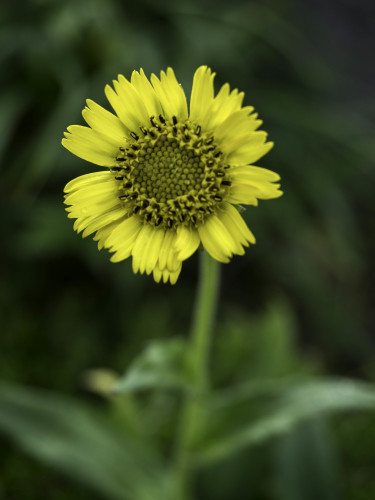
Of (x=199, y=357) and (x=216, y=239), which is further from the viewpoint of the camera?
(x=199, y=357)

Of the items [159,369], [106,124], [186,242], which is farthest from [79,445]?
[106,124]

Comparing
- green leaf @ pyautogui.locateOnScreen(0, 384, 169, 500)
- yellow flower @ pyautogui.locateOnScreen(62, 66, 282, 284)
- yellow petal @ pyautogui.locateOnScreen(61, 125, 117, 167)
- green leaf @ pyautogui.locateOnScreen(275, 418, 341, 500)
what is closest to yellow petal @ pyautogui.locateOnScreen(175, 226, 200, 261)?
yellow flower @ pyautogui.locateOnScreen(62, 66, 282, 284)

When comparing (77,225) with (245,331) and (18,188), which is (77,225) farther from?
(18,188)

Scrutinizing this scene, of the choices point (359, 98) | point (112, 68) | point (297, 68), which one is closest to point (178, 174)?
point (112, 68)

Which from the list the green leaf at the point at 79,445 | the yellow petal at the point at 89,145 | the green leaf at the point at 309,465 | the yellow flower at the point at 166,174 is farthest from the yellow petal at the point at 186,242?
the green leaf at the point at 309,465

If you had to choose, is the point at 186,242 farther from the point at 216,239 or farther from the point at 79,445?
the point at 79,445

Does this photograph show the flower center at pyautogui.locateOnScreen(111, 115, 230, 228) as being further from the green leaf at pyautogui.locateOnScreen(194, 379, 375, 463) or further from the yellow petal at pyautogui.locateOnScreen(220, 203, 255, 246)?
the green leaf at pyautogui.locateOnScreen(194, 379, 375, 463)

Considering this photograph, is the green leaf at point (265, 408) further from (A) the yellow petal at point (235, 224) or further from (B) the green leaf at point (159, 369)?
(A) the yellow petal at point (235, 224)
